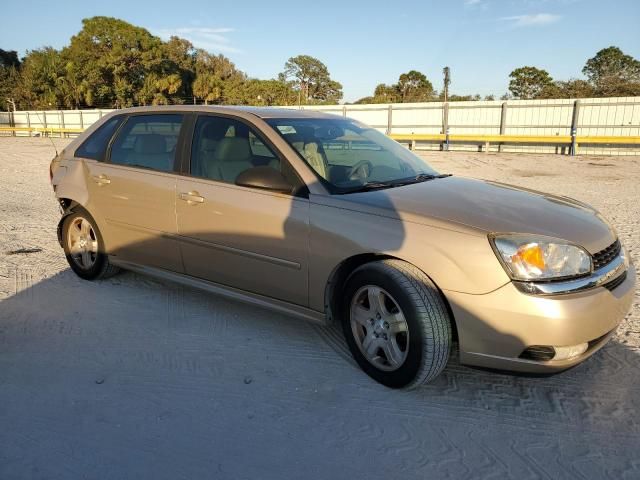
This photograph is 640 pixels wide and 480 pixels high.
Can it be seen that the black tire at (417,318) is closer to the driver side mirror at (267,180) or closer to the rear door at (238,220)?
the rear door at (238,220)

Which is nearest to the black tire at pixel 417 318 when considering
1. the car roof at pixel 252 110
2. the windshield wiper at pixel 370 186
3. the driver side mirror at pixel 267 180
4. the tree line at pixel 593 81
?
the windshield wiper at pixel 370 186

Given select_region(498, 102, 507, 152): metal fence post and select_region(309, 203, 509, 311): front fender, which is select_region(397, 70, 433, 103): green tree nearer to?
select_region(498, 102, 507, 152): metal fence post

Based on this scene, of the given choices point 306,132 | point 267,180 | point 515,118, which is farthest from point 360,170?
point 515,118

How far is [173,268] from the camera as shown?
156 inches

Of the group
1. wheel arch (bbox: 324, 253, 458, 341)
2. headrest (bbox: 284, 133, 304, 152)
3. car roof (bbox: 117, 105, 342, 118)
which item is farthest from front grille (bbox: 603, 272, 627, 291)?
car roof (bbox: 117, 105, 342, 118)

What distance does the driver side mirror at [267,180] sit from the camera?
10.5 ft

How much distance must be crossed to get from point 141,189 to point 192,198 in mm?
624

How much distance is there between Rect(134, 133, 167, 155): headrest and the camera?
13.4ft

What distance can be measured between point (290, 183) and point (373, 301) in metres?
0.92

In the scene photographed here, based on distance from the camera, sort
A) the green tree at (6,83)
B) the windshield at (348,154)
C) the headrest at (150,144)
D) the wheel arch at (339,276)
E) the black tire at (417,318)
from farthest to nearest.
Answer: the green tree at (6,83), the headrest at (150,144), the windshield at (348,154), the wheel arch at (339,276), the black tire at (417,318)

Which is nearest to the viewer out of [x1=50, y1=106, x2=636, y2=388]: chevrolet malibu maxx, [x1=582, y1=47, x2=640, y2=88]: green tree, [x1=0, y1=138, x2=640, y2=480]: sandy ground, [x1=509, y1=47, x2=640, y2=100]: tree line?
[x1=0, y1=138, x2=640, y2=480]: sandy ground

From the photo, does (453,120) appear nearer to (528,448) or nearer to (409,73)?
(528,448)

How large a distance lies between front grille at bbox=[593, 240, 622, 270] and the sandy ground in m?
0.73

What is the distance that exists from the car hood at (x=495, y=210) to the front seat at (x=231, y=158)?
90 cm
